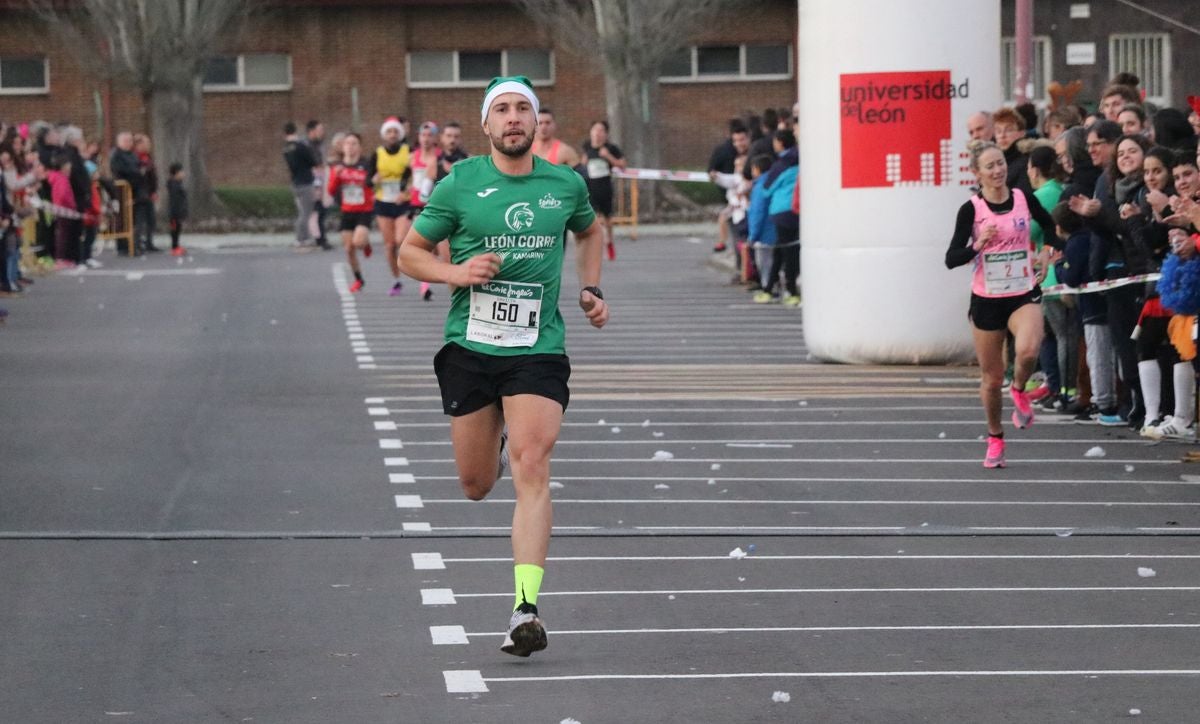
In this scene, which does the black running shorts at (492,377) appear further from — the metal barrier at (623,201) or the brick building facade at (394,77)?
the brick building facade at (394,77)

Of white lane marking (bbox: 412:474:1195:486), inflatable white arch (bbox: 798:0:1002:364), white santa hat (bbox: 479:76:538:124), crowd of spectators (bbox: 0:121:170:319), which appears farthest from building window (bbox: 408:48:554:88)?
white santa hat (bbox: 479:76:538:124)

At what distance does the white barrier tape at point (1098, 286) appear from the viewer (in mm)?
13852

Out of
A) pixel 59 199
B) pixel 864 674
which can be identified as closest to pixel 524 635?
pixel 864 674

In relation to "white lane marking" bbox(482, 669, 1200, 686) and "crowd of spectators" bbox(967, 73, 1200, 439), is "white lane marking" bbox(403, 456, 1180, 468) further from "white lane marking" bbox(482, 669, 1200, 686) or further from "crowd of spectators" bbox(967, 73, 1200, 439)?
"white lane marking" bbox(482, 669, 1200, 686)

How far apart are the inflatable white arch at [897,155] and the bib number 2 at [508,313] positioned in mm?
10325

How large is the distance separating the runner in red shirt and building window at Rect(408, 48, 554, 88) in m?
25.9

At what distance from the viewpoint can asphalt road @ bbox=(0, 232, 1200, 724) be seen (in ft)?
24.1

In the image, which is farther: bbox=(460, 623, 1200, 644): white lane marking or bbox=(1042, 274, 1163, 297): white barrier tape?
bbox=(1042, 274, 1163, 297): white barrier tape

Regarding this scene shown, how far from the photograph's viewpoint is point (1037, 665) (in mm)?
7668

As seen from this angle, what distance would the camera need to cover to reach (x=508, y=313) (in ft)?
26.8

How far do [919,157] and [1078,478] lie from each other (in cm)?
614

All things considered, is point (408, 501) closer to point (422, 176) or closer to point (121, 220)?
point (422, 176)

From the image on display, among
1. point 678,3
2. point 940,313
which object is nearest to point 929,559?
point 940,313

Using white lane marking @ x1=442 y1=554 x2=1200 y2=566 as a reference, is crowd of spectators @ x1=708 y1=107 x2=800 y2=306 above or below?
above
